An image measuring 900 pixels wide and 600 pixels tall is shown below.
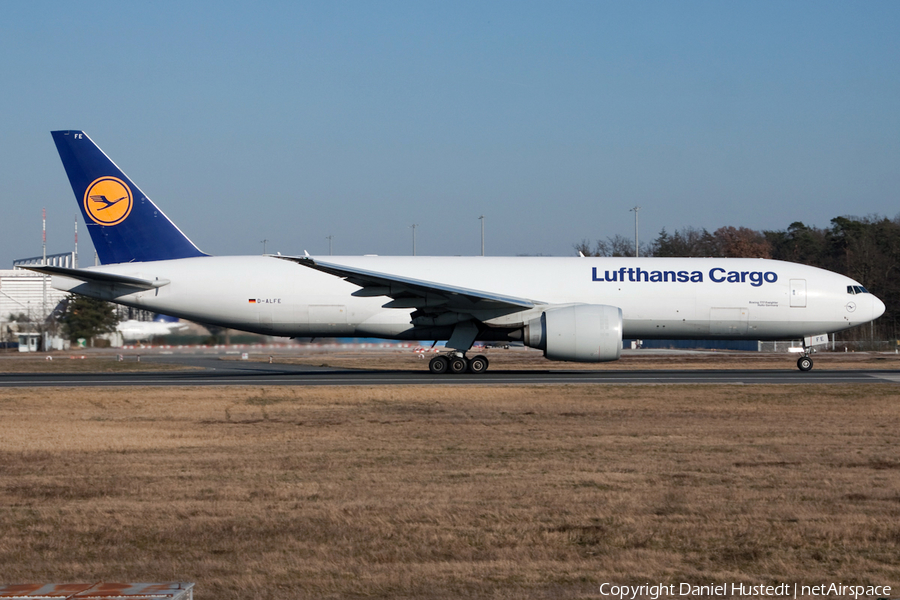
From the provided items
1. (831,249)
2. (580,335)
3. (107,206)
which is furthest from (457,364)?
(831,249)

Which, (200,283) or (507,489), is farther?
(200,283)

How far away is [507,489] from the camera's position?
24.8 feet

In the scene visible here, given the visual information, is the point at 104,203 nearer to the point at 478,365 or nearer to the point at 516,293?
the point at 478,365

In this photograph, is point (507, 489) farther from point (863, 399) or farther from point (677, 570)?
point (863, 399)

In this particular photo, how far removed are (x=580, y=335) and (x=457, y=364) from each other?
3.56 metres

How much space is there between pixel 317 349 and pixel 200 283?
23.5ft

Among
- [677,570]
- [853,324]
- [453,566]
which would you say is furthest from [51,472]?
[853,324]

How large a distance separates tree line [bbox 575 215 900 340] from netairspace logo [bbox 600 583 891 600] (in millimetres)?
48871

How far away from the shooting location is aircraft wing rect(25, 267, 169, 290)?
66.2 ft

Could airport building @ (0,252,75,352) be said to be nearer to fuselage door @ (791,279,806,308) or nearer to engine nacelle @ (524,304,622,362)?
engine nacelle @ (524,304,622,362)

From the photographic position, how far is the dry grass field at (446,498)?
205 inches

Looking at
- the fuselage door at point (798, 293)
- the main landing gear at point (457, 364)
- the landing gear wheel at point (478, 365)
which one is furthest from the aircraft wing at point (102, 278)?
the fuselage door at point (798, 293)

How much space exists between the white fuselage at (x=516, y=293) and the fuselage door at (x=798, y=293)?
29mm

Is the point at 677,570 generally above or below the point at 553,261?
below
